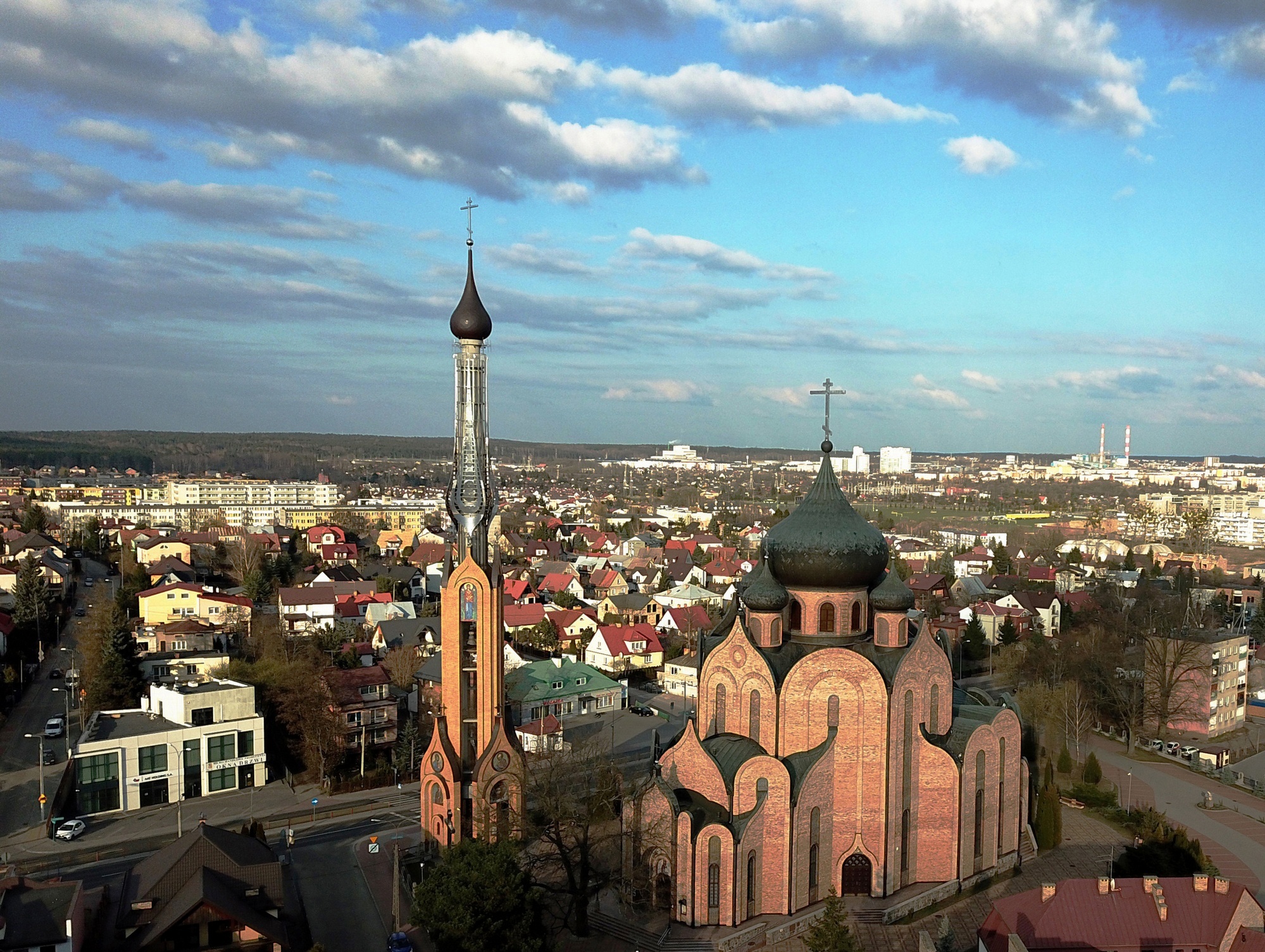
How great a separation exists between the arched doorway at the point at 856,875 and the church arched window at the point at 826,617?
6538mm

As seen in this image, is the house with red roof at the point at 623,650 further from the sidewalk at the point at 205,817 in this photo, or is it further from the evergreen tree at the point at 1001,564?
the evergreen tree at the point at 1001,564

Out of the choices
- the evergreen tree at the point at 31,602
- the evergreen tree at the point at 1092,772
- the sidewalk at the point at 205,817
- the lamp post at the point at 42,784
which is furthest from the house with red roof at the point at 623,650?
the evergreen tree at the point at 31,602

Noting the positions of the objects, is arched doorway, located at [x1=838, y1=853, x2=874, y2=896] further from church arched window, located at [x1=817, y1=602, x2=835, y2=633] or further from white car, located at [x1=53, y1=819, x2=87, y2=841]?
white car, located at [x1=53, y1=819, x2=87, y2=841]

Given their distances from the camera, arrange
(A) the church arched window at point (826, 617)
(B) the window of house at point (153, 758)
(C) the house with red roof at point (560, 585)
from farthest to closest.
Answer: (C) the house with red roof at point (560, 585)
(B) the window of house at point (153, 758)
(A) the church arched window at point (826, 617)

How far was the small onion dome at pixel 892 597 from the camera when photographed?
30.9 metres

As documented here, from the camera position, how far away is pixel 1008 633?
69250 millimetres

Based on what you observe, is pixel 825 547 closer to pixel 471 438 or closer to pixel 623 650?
pixel 471 438

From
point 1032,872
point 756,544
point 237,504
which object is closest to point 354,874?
point 1032,872

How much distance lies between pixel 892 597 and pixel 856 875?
8118 millimetres

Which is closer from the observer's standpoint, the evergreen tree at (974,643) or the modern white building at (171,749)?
the modern white building at (171,749)

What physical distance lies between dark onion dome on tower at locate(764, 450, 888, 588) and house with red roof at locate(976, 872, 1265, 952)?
393 inches

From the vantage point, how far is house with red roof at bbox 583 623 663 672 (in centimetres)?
6319

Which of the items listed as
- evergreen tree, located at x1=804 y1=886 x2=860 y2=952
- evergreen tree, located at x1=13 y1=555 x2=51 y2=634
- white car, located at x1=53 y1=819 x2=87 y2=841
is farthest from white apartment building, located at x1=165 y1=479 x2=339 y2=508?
evergreen tree, located at x1=804 y1=886 x2=860 y2=952

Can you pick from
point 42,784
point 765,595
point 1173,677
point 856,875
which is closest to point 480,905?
point 856,875
